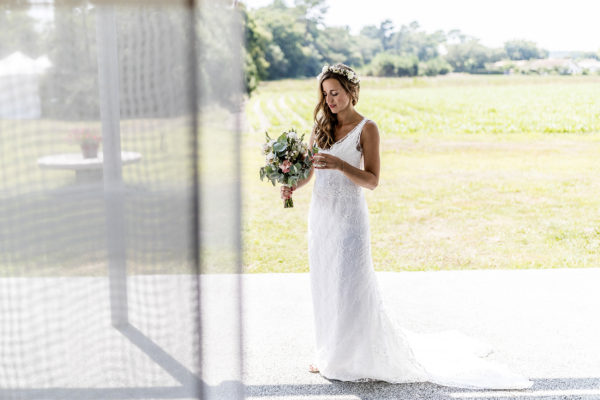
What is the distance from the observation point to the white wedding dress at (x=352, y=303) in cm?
258

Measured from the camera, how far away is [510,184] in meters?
7.18

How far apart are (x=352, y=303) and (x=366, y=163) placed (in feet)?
2.02

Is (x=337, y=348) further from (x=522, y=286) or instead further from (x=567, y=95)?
(x=567, y=95)

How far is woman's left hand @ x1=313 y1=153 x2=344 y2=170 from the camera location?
246 cm

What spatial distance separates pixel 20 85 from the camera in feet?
4.49

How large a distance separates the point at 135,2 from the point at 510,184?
6.49 meters

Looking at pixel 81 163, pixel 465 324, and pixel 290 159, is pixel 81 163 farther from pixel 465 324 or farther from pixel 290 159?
pixel 465 324

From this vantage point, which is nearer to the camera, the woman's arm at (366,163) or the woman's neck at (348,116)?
the woman's arm at (366,163)

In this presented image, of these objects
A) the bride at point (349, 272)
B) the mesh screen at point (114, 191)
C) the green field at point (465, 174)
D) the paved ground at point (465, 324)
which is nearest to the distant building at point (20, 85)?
the mesh screen at point (114, 191)

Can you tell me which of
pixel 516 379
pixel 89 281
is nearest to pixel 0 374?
pixel 89 281

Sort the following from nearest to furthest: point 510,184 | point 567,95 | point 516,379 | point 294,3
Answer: point 516,379, point 294,3, point 567,95, point 510,184

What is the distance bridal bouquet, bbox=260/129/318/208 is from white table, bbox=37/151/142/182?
42.8 inches

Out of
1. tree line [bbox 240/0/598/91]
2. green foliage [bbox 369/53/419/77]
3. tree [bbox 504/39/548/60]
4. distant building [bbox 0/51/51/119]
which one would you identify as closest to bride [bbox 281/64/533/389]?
distant building [bbox 0/51/51/119]

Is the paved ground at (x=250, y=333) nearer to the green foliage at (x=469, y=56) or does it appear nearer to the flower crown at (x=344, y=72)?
the flower crown at (x=344, y=72)
